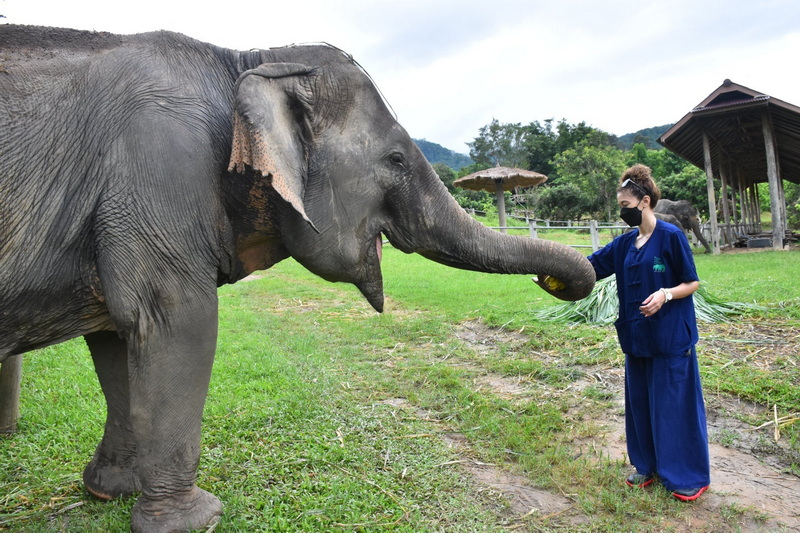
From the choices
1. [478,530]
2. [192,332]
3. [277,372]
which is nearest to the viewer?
[192,332]

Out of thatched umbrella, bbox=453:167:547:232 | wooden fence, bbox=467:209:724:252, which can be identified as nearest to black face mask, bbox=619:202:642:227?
wooden fence, bbox=467:209:724:252

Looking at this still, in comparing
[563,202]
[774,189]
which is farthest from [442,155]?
[774,189]

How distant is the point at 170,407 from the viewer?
85.4 inches

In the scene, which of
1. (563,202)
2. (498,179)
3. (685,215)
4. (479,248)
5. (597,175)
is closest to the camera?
(479,248)

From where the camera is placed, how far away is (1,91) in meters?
2.05

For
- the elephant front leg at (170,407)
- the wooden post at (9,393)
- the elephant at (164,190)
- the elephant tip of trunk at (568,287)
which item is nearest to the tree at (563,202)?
the elephant tip of trunk at (568,287)

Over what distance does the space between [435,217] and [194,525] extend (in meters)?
1.71

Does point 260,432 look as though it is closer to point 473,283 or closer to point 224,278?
point 224,278

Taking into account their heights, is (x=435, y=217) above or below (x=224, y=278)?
above

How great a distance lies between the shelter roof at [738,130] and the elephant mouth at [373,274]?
1355cm

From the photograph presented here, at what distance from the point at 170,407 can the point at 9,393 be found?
2266mm

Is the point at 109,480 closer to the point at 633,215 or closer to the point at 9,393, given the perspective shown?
the point at 9,393

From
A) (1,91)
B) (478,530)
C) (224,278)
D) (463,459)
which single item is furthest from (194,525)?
(1,91)

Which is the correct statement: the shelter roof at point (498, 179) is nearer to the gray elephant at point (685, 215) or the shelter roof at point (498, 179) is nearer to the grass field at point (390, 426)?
the gray elephant at point (685, 215)
